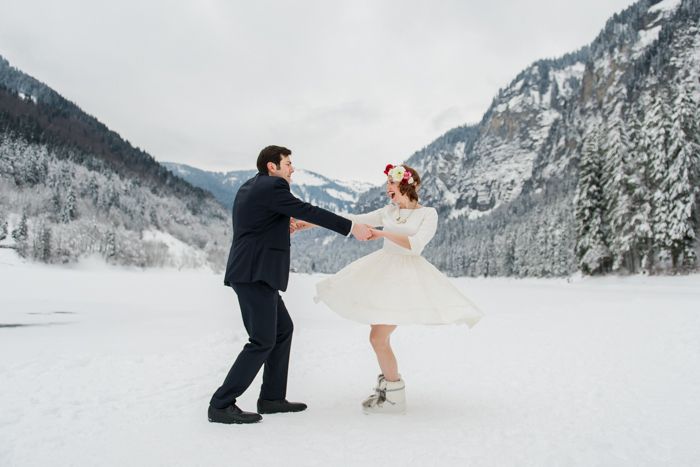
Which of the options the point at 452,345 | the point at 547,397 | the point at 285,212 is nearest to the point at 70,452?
the point at 285,212

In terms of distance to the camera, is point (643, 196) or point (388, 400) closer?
point (388, 400)

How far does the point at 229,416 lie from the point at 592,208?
3774cm

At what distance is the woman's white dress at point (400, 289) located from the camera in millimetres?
3918

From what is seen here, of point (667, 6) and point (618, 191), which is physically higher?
point (667, 6)

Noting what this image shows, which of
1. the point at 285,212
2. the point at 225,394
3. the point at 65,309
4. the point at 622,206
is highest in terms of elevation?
the point at 622,206

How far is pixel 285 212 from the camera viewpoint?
3828 millimetres

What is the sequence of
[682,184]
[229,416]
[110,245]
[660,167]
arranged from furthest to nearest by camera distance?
[110,245]
[660,167]
[682,184]
[229,416]

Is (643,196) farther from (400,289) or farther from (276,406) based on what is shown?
(276,406)

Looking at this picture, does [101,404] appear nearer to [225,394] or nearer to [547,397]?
[225,394]

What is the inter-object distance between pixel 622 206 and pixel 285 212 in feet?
114

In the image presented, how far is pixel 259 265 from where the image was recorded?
376 cm

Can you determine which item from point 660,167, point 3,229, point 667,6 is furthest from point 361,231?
point 667,6

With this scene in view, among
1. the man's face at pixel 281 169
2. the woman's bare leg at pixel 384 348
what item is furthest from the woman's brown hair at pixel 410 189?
the woman's bare leg at pixel 384 348

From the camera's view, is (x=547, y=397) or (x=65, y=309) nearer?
(x=547, y=397)
